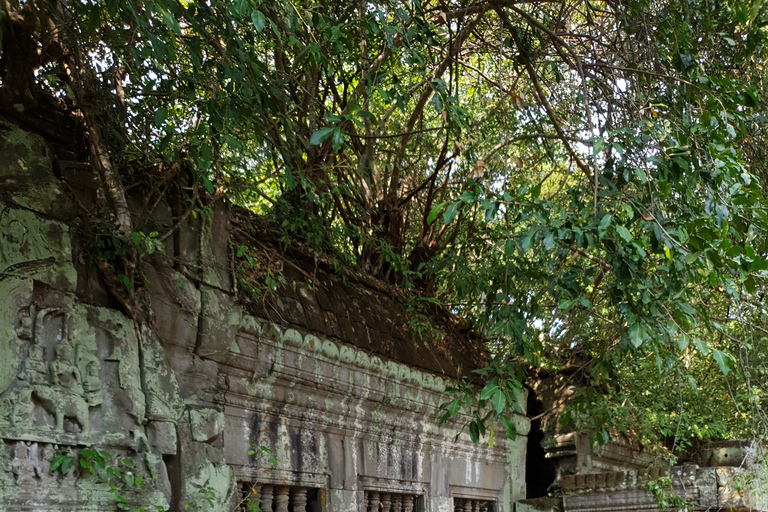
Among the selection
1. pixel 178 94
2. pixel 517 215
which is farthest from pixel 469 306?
pixel 178 94

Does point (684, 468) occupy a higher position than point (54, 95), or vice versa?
point (54, 95)

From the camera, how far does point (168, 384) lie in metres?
3.25

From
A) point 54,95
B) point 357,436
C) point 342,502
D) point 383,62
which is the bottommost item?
point 342,502

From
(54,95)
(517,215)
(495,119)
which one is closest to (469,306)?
(495,119)

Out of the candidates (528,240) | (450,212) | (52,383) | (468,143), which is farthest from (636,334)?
(52,383)

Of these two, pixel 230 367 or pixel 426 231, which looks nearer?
pixel 230 367

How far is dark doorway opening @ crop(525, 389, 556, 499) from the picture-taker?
6.36 meters

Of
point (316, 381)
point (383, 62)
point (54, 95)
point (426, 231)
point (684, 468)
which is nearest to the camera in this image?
point (54, 95)

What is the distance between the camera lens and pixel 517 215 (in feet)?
11.2

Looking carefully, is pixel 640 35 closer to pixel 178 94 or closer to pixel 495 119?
pixel 495 119

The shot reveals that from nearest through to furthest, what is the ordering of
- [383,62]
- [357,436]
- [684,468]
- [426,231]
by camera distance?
[357,436] < [383,62] < [684,468] < [426,231]

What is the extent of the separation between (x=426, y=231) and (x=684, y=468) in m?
2.47

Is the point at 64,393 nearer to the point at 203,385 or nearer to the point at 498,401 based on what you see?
the point at 203,385

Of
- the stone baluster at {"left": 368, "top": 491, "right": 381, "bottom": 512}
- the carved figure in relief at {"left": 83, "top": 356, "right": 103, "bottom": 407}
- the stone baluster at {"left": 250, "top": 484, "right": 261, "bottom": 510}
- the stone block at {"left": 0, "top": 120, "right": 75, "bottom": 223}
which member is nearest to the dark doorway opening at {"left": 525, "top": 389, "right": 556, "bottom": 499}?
the stone baluster at {"left": 368, "top": 491, "right": 381, "bottom": 512}
